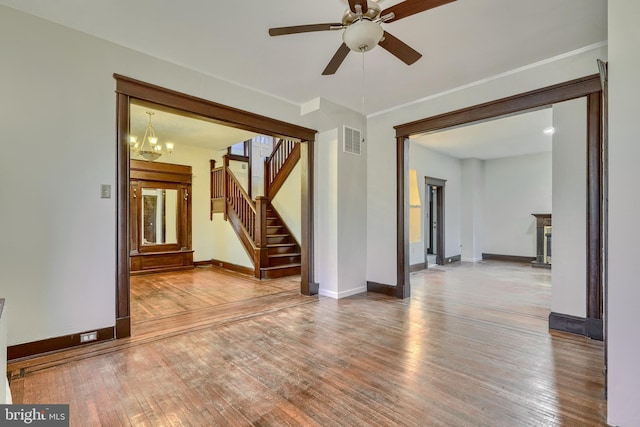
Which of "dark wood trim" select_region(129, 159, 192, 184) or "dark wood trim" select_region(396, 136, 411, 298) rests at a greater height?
A: "dark wood trim" select_region(129, 159, 192, 184)

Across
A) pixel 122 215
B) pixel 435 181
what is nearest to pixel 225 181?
pixel 122 215

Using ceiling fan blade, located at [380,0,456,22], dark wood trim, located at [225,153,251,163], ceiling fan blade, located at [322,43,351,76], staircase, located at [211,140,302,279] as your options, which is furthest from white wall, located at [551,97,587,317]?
dark wood trim, located at [225,153,251,163]

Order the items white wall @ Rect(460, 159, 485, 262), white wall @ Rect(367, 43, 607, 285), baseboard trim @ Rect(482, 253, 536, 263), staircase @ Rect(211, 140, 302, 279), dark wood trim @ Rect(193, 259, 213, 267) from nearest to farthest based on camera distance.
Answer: white wall @ Rect(367, 43, 607, 285), staircase @ Rect(211, 140, 302, 279), dark wood trim @ Rect(193, 259, 213, 267), baseboard trim @ Rect(482, 253, 536, 263), white wall @ Rect(460, 159, 485, 262)

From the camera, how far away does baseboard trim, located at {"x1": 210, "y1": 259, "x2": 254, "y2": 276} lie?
6.36 meters

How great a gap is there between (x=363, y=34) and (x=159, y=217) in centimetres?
632

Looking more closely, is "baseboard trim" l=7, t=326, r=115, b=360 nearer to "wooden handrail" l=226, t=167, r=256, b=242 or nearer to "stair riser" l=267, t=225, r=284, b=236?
"wooden handrail" l=226, t=167, r=256, b=242

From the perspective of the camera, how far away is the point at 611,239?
5.63 feet

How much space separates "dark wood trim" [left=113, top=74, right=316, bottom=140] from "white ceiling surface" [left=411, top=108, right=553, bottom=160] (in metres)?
2.94

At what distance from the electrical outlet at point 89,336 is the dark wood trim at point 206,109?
7.48 feet

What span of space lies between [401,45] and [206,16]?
1626 millimetres

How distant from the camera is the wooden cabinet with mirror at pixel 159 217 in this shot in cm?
647

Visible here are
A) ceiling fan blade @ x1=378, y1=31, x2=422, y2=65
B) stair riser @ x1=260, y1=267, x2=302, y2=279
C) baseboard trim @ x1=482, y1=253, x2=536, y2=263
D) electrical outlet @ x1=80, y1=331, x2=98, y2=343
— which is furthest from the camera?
baseboard trim @ x1=482, y1=253, x2=536, y2=263

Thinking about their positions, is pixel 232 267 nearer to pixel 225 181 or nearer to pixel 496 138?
pixel 225 181

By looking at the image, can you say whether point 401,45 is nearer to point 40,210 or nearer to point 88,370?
point 40,210
